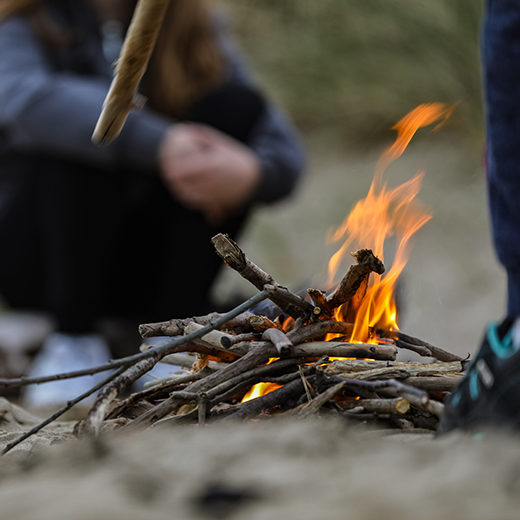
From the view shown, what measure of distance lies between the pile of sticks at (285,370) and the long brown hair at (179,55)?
205 centimetres

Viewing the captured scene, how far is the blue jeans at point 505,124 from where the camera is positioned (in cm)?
110

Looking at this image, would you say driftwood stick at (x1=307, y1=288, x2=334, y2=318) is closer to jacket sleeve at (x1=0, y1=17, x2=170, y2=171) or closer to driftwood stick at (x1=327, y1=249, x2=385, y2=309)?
driftwood stick at (x1=327, y1=249, x2=385, y2=309)

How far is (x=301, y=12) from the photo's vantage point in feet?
21.0

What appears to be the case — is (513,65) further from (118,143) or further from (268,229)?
(268,229)

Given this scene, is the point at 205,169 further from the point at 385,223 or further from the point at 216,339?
the point at 216,339

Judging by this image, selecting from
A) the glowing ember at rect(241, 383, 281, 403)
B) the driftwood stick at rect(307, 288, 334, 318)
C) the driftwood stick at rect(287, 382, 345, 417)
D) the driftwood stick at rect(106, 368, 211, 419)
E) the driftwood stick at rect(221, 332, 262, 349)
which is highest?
the driftwood stick at rect(307, 288, 334, 318)

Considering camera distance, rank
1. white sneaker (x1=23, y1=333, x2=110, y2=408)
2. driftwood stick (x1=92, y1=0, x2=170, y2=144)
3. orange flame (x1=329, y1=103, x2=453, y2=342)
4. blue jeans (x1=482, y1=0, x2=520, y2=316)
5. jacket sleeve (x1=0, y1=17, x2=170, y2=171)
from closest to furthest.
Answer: blue jeans (x1=482, y1=0, x2=520, y2=316) → driftwood stick (x1=92, y1=0, x2=170, y2=144) → orange flame (x1=329, y1=103, x2=453, y2=342) → white sneaker (x1=23, y1=333, x2=110, y2=408) → jacket sleeve (x1=0, y1=17, x2=170, y2=171)

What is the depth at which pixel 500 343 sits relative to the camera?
1.00 metres

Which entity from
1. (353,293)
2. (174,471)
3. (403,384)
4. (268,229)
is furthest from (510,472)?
(268,229)

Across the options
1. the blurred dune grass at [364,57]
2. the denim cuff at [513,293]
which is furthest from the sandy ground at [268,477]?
the blurred dune grass at [364,57]

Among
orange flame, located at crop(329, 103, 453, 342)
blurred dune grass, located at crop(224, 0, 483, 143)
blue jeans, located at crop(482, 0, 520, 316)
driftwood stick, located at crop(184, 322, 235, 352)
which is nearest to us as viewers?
blue jeans, located at crop(482, 0, 520, 316)

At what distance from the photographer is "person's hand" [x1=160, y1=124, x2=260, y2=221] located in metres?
3.00

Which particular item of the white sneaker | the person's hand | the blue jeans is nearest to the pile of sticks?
the blue jeans

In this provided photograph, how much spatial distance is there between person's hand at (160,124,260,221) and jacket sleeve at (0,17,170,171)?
0.08m
